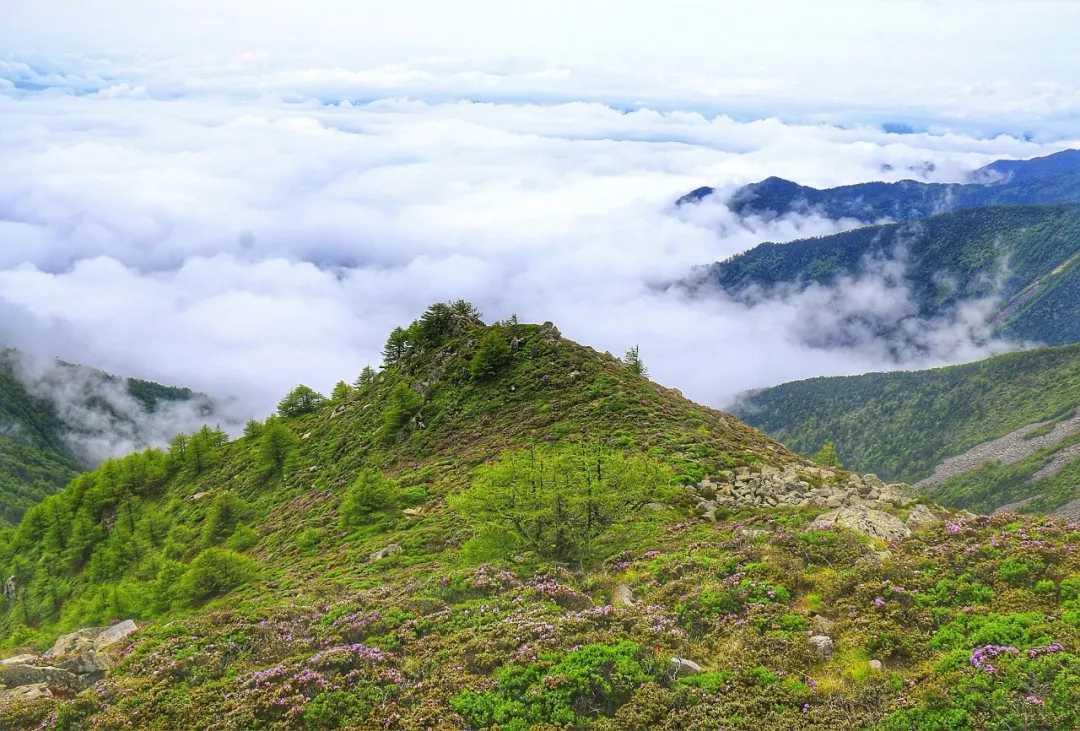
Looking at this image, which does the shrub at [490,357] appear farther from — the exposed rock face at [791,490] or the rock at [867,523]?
the rock at [867,523]

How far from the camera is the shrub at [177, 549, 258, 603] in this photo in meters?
34.0

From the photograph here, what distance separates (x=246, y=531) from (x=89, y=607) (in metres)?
11.6

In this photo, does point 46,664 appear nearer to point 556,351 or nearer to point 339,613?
point 339,613

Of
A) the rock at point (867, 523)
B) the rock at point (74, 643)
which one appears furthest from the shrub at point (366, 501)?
the rock at point (867, 523)

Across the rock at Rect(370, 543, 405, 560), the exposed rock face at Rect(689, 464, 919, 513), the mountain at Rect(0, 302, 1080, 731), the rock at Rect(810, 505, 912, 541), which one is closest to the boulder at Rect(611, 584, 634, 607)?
the mountain at Rect(0, 302, 1080, 731)

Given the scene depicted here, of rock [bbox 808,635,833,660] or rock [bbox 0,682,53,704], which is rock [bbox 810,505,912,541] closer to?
rock [bbox 808,635,833,660]

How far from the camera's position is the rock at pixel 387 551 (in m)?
33.7

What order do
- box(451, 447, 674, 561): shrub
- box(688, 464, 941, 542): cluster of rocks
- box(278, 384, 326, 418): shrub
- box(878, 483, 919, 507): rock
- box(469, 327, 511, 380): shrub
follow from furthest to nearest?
box(278, 384, 326, 418): shrub < box(469, 327, 511, 380): shrub < box(878, 483, 919, 507): rock < box(688, 464, 941, 542): cluster of rocks < box(451, 447, 674, 561): shrub

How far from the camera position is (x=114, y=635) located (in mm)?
26094

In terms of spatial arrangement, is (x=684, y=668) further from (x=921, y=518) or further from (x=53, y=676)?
(x=53, y=676)

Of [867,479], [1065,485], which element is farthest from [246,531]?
[1065,485]

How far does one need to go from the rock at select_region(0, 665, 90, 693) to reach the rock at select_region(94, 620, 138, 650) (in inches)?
154

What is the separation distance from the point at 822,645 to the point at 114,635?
2787 centimetres

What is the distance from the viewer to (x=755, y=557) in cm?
2273
